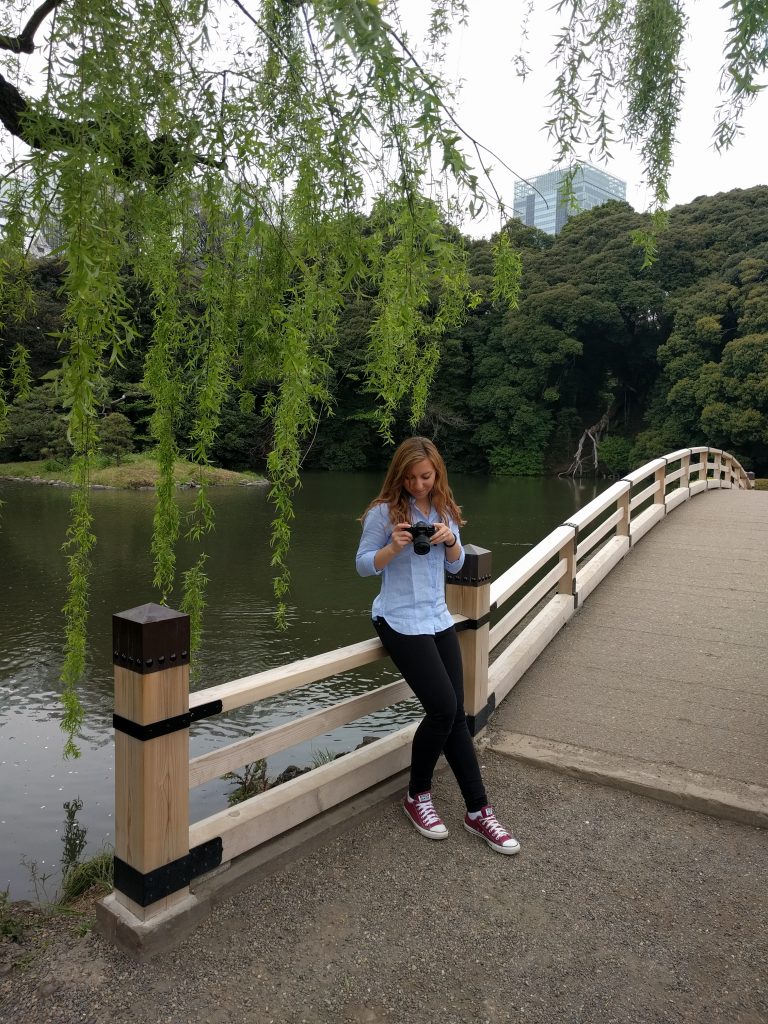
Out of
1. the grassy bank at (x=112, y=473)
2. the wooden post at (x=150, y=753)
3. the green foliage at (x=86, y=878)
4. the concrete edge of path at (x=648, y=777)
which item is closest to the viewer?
the wooden post at (x=150, y=753)

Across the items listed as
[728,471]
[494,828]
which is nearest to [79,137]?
[494,828]

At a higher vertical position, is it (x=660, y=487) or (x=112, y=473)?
(x=660, y=487)

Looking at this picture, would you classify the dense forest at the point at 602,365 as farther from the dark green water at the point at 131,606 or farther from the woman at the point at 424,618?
the woman at the point at 424,618

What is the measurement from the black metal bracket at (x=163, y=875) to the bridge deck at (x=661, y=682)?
154cm

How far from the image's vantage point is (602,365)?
30.9 metres

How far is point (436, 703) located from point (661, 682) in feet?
6.90

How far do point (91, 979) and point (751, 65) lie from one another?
271cm

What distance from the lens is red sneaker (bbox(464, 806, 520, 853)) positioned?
8.07 feet

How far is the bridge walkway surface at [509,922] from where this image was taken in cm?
180

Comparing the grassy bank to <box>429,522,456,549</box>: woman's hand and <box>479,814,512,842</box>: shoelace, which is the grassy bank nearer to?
<box>429,522,456,549</box>: woman's hand

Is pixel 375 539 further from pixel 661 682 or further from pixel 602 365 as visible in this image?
pixel 602 365

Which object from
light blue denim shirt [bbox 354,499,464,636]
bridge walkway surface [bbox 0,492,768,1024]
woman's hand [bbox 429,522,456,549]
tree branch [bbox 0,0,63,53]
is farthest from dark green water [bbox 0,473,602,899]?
tree branch [bbox 0,0,63,53]

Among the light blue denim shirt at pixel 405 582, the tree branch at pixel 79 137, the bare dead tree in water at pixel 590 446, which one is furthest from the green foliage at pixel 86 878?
the bare dead tree in water at pixel 590 446

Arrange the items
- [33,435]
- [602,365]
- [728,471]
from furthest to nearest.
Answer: [602,365] < [33,435] < [728,471]
